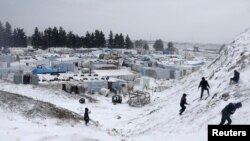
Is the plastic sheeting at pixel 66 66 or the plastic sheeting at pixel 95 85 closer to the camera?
the plastic sheeting at pixel 95 85

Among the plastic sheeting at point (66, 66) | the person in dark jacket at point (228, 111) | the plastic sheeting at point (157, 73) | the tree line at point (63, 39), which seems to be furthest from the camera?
the tree line at point (63, 39)

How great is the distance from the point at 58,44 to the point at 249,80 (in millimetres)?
98501

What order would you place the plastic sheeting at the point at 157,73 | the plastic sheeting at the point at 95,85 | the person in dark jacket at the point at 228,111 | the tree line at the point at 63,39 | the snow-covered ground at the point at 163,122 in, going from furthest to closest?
1. the tree line at the point at 63,39
2. the plastic sheeting at the point at 157,73
3. the plastic sheeting at the point at 95,85
4. the snow-covered ground at the point at 163,122
5. the person in dark jacket at the point at 228,111

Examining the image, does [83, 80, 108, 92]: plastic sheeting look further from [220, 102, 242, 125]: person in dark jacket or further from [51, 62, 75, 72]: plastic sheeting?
[220, 102, 242, 125]: person in dark jacket

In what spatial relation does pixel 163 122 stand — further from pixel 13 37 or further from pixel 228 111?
pixel 13 37

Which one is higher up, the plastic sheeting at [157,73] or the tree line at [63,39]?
the tree line at [63,39]

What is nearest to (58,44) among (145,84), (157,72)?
(157,72)

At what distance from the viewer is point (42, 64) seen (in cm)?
7031

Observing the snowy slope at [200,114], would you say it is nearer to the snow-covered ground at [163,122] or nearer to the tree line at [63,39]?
the snow-covered ground at [163,122]

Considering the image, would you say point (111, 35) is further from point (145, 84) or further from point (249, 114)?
point (249, 114)

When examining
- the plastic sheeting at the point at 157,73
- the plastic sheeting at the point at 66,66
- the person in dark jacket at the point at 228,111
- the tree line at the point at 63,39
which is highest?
the tree line at the point at 63,39

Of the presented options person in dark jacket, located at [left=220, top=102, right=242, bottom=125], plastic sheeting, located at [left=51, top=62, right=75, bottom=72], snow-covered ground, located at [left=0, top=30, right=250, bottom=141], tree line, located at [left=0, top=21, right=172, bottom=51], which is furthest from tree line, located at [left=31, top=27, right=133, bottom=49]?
person in dark jacket, located at [left=220, top=102, right=242, bottom=125]

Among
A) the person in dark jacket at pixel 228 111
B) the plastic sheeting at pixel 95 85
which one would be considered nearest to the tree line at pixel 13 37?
the plastic sheeting at pixel 95 85

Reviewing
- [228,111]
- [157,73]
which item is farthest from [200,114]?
[157,73]
